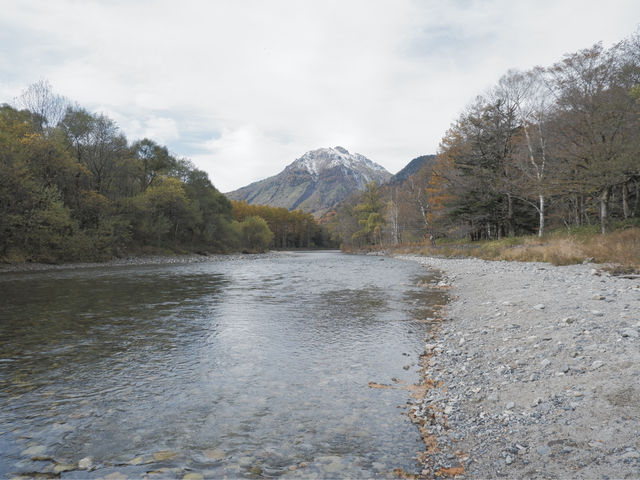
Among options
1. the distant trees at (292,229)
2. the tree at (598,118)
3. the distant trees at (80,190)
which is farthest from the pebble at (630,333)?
the distant trees at (292,229)

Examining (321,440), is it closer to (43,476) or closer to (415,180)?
(43,476)

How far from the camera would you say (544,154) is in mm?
29703

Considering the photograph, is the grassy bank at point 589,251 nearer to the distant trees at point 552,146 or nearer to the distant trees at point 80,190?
the distant trees at point 552,146

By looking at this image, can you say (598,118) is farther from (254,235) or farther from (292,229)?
(292,229)

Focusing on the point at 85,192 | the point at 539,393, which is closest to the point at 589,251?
the point at 539,393

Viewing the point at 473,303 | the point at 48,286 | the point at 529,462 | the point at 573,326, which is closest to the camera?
the point at 529,462

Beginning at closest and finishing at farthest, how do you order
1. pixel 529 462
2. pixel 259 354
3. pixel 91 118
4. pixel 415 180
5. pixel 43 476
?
pixel 529 462 → pixel 43 476 → pixel 259 354 → pixel 91 118 → pixel 415 180

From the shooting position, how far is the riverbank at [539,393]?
134 inches

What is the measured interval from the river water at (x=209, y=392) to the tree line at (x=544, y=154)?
13.3m

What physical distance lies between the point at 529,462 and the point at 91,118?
53719 mm

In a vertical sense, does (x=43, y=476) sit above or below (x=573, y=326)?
below

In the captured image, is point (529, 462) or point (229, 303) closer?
point (529, 462)

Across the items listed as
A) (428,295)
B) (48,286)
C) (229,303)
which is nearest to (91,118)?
(48,286)

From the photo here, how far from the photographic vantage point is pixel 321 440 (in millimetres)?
4457
